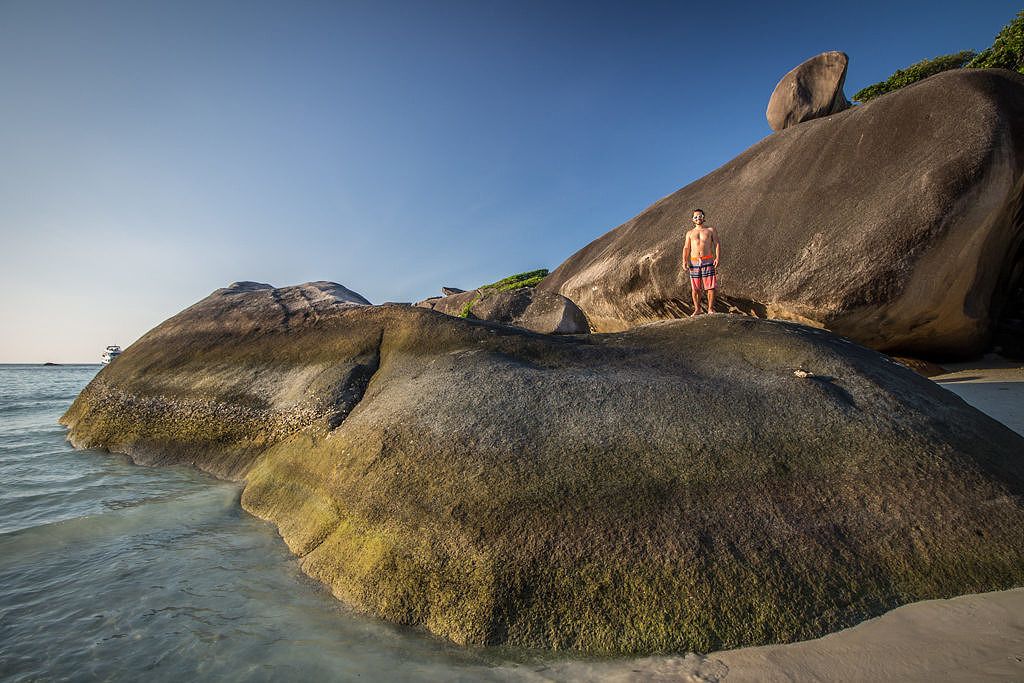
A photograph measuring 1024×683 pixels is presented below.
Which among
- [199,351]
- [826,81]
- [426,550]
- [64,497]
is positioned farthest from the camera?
[826,81]

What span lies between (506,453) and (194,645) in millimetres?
1911

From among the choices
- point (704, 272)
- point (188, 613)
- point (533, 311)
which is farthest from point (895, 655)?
point (533, 311)

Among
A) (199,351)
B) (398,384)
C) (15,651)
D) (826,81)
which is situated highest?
(826,81)

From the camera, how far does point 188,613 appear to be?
114 inches

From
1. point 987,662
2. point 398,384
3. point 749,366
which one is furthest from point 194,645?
point 749,366

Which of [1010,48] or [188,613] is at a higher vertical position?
[1010,48]

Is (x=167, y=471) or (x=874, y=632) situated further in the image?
(x=167, y=471)

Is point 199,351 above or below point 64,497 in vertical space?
above

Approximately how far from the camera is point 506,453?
10.8 feet

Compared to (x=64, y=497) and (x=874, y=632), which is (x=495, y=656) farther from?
(x=64, y=497)

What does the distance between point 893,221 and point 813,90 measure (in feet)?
20.0

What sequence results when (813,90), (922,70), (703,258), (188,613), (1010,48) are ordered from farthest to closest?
(922,70) → (1010,48) → (813,90) → (703,258) → (188,613)

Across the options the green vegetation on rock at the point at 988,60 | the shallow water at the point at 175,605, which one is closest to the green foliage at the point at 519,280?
the green vegetation on rock at the point at 988,60

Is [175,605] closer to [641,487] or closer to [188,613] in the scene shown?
[188,613]
